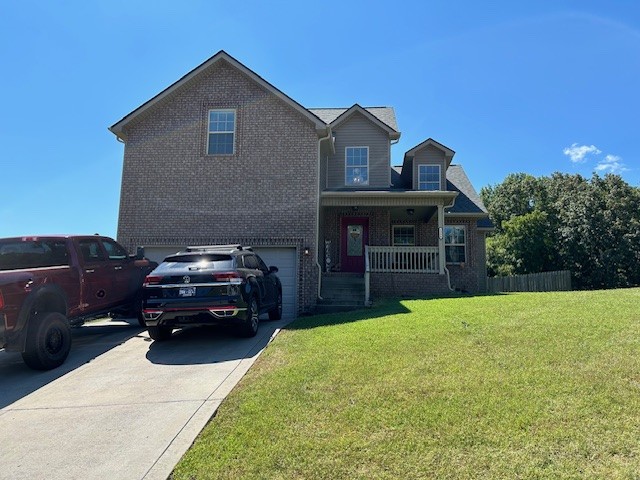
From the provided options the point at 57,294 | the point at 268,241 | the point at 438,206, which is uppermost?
the point at 438,206

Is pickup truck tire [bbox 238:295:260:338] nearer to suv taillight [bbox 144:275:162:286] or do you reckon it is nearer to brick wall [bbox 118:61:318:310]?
suv taillight [bbox 144:275:162:286]

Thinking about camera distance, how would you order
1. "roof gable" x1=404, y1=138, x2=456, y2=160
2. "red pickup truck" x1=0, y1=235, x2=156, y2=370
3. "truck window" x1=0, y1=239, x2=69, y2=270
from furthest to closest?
"roof gable" x1=404, y1=138, x2=456, y2=160 → "truck window" x1=0, y1=239, x2=69, y2=270 → "red pickup truck" x1=0, y1=235, x2=156, y2=370

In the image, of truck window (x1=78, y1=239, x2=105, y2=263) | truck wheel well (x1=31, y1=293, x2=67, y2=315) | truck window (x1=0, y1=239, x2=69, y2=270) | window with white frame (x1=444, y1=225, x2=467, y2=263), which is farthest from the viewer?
window with white frame (x1=444, y1=225, x2=467, y2=263)

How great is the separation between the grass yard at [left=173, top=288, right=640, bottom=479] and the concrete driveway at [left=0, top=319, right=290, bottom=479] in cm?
35

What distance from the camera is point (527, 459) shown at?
313 centimetres

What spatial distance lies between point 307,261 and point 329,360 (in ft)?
22.4

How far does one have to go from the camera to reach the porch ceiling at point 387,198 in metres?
14.3

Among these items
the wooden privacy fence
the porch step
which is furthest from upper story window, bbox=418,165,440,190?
the wooden privacy fence

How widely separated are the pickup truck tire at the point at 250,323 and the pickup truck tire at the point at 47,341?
2.91 m

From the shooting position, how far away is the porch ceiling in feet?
46.9

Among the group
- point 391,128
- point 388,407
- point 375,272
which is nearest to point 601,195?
point 391,128

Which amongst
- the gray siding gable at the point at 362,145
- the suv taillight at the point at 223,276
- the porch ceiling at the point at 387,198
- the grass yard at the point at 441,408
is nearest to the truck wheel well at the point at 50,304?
the suv taillight at the point at 223,276

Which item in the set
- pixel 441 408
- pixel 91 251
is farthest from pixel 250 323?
pixel 441 408

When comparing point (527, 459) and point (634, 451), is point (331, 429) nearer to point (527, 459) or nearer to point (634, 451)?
point (527, 459)
